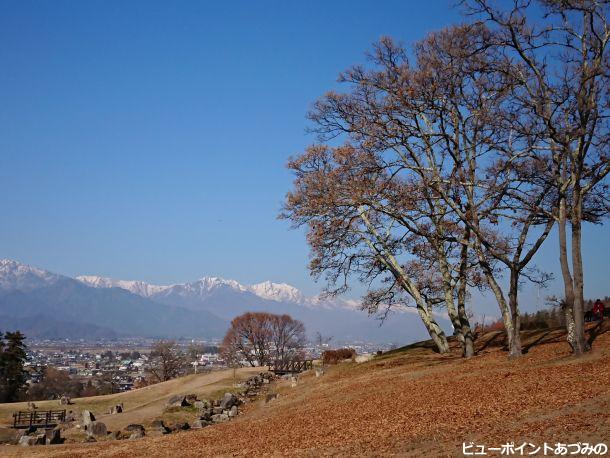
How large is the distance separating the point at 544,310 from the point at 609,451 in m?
41.9

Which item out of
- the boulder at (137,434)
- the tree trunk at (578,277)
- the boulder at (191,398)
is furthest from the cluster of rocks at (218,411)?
the tree trunk at (578,277)

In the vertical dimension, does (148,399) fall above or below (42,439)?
below

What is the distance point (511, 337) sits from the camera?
25031mm

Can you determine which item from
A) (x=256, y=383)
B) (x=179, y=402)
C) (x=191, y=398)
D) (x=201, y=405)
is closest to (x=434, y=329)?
(x=201, y=405)

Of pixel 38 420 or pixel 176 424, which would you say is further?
pixel 38 420

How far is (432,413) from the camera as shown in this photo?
1706 cm

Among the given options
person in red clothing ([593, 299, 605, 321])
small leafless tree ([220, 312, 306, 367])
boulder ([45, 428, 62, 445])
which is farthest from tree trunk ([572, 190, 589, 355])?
small leafless tree ([220, 312, 306, 367])

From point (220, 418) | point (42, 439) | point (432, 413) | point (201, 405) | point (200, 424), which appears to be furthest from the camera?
point (201, 405)

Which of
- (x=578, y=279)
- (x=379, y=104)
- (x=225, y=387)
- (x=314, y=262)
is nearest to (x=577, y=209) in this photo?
(x=578, y=279)

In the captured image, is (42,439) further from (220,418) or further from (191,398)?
(191,398)

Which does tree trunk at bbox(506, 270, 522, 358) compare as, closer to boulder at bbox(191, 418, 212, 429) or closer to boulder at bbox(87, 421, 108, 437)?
boulder at bbox(191, 418, 212, 429)

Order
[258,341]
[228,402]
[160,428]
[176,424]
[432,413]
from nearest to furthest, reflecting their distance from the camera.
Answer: [432,413] → [160,428] → [176,424] → [228,402] → [258,341]

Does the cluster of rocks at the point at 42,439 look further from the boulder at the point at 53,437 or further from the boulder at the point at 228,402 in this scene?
the boulder at the point at 228,402

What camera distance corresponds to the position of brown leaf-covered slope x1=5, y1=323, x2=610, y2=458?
13.9 m
